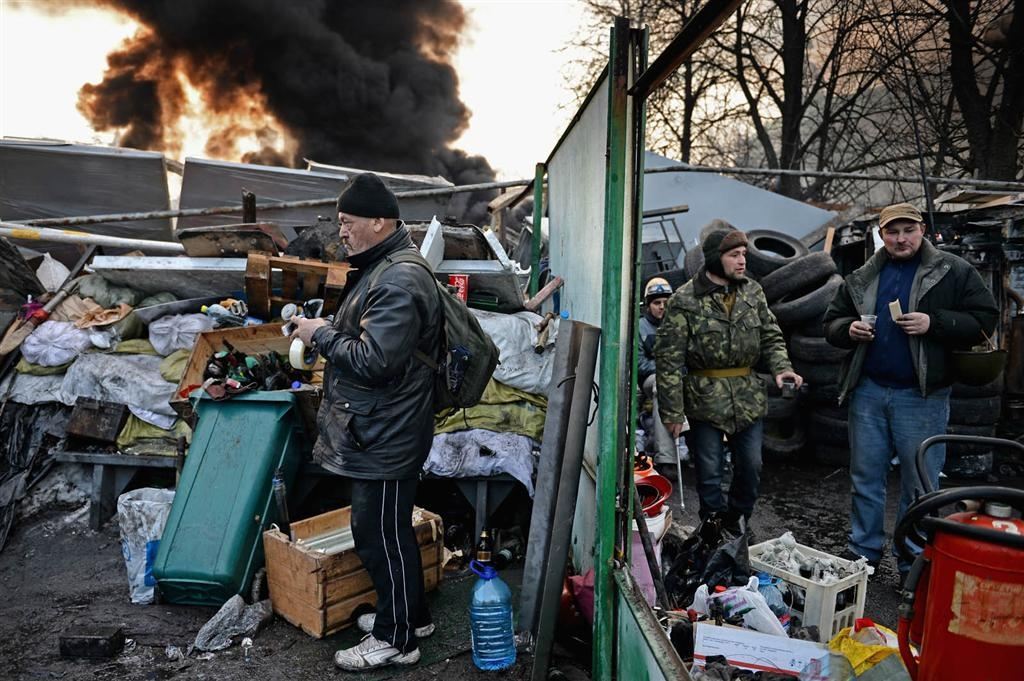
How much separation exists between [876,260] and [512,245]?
20.1ft

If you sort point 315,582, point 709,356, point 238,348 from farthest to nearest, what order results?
point 238,348
point 709,356
point 315,582

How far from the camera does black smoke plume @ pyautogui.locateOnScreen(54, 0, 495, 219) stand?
46.7ft

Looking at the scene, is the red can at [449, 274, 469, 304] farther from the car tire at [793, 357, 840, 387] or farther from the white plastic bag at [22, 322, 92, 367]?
the car tire at [793, 357, 840, 387]

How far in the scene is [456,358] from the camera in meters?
3.37

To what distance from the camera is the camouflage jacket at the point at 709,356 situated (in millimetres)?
4168

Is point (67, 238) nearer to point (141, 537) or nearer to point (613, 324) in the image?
point (141, 537)

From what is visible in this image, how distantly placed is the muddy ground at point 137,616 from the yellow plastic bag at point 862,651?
118 cm

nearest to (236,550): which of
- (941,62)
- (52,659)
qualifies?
(52,659)

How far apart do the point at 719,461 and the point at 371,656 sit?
2.21 m

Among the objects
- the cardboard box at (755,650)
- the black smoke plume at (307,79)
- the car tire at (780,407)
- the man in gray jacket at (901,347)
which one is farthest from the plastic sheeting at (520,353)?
the black smoke plume at (307,79)

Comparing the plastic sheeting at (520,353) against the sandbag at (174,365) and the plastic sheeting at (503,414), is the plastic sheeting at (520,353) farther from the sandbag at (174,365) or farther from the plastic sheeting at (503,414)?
the sandbag at (174,365)

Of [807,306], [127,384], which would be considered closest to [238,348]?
[127,384]

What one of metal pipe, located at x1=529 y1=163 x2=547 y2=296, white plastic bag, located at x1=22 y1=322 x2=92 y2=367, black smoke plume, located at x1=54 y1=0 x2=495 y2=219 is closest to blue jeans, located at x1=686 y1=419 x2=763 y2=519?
metal pipe, located at x1=529 y1=163 x2=547 y2=296

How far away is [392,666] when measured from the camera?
3422 millimetres
